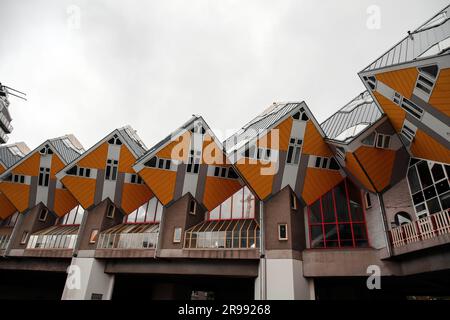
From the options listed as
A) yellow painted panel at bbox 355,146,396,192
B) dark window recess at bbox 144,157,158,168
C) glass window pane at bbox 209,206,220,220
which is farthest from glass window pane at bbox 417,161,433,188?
dark window recess at bbox 144,157,158,168

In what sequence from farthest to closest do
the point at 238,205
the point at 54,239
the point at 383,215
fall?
the point at 54,239, the point at 238,205, the point at 383,215

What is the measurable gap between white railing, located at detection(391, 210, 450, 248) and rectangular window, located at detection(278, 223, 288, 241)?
6838 millimetres

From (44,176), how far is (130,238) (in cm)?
1370

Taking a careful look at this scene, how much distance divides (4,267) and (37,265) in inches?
166

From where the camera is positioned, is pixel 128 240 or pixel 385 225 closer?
pixel 385 225

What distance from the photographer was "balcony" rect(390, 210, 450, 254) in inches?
517

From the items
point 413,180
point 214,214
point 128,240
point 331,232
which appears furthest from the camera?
point 214,214

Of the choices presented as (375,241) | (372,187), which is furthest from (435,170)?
(375,241)

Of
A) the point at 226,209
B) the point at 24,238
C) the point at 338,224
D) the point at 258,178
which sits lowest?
the point at 24,238

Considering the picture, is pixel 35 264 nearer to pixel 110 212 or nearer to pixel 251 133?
pixel 110 212

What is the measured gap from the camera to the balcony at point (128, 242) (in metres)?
22.0

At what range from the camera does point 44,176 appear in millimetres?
28359

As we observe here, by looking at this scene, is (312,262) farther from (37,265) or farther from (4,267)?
(4,267)

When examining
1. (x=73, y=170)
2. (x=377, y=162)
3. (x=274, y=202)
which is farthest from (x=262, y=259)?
(x=73, y=170)
